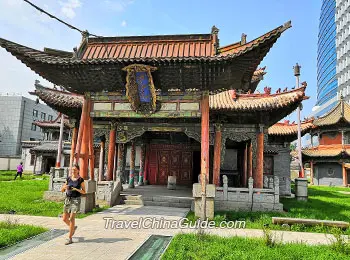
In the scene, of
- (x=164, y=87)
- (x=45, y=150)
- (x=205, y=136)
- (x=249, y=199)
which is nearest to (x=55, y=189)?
(x=164, y=87)

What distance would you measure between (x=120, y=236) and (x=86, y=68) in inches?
213

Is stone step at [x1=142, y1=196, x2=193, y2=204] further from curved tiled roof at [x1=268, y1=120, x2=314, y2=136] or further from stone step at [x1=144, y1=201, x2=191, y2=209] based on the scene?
curved tiled roof at [x1=268, y1=120, x2=314, y2=136]

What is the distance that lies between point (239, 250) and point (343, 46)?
78139mm

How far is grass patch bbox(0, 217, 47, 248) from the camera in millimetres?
5668

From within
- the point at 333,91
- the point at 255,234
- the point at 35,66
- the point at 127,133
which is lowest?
the point at 255,234

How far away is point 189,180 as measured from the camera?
59.9 ft

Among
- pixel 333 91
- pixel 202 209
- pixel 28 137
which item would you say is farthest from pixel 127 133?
pixel 333 91

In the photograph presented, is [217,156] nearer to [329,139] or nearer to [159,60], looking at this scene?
[159,60]

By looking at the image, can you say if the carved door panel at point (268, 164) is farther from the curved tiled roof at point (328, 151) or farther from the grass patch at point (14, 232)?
the grass patch at point (14, 232)

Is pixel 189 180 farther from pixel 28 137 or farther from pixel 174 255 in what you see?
pixel 28 137

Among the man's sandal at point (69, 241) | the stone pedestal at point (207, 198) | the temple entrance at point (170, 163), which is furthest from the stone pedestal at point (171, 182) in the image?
the man's sandal at point (69, 241)

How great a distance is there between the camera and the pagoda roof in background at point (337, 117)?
28.0 metres

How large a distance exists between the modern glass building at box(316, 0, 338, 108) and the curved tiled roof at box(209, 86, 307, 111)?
3036 inches

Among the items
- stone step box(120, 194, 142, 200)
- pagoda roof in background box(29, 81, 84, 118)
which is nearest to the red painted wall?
stone step box(120, 194, 142, 200)
